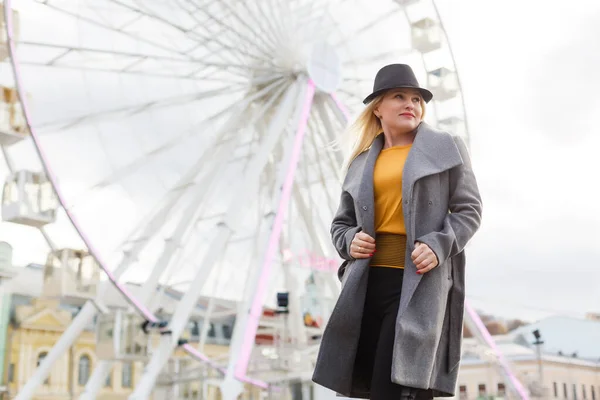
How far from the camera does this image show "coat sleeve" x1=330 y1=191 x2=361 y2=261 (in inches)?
108

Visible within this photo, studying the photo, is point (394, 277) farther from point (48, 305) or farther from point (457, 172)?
point (48, 305)

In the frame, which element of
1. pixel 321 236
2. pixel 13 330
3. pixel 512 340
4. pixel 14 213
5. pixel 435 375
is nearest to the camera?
pixel 435 375

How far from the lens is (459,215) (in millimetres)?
2648

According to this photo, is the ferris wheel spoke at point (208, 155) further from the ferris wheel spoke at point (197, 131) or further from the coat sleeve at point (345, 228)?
the coat sleeve at point (345, 228)

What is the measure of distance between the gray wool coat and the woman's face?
0.06 m

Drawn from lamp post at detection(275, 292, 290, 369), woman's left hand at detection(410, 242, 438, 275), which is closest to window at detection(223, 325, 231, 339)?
lamp post at detection(275, 292, 290, 369)

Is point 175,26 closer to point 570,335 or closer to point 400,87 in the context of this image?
point 400,87

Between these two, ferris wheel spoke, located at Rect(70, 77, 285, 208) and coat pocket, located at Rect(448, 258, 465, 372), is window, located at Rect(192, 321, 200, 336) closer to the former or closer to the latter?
ferris wheel spoke, located at Rect(70, 77, 285, 208)

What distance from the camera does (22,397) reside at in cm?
1367

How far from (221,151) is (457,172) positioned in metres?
13.0

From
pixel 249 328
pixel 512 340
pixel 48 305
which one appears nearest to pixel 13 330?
pixel 48 305

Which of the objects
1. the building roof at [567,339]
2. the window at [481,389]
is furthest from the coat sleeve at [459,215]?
the building roof at [567,339]

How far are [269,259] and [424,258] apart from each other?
38.3 feet

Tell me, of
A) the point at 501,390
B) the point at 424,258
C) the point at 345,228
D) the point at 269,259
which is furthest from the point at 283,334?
the point at 501,390
